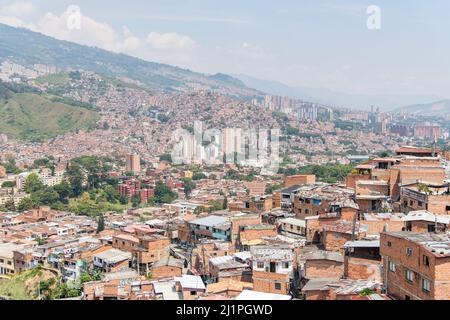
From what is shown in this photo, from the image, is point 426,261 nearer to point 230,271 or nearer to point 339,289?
point 339,289

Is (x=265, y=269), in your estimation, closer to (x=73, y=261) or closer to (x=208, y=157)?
(x=73, y=261)

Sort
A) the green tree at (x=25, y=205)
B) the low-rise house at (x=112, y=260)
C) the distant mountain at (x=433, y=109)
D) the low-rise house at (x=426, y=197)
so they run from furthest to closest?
the distant mountain at (x=433, y=109) → the green tree at (x=25, y=205) → the low-rise house at (x=112, y=260) → the low-rise house at (x=426, y=197)

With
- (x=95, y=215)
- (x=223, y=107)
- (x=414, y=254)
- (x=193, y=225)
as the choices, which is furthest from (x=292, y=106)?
(x=414, y=254)

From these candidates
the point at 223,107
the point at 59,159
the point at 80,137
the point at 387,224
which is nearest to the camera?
the point at 387,224

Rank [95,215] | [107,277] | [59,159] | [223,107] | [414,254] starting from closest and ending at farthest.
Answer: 1. [414,254]
2. [107,277]
3. [95,215]
4. [59,159]
5. [223,107]

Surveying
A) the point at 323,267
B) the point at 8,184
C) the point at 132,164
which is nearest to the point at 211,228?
the point at 323,267

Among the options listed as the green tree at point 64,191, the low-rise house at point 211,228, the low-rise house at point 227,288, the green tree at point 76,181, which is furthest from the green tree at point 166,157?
the low-rise house at point 227,288

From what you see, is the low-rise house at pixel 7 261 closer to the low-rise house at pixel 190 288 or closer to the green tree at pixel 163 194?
the low-rise house at pixel 190 288
